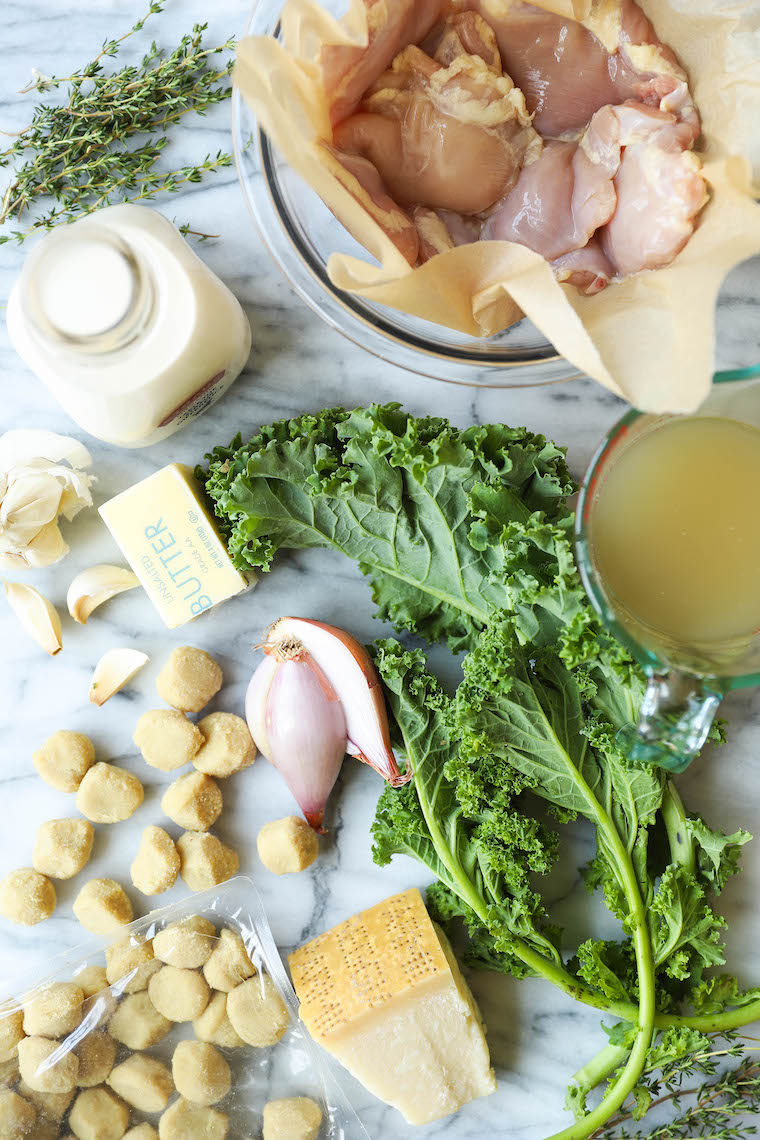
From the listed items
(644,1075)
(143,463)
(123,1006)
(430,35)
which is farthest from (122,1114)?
(430,35)

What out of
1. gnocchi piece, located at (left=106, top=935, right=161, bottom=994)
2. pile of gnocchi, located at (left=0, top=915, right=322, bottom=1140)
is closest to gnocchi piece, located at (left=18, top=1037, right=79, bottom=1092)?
pile of gnocchi, located at (left=0, top=915, right=322, bottom=1140)

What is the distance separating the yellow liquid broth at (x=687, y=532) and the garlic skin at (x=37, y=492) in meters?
0.79

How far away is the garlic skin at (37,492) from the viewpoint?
139 cm

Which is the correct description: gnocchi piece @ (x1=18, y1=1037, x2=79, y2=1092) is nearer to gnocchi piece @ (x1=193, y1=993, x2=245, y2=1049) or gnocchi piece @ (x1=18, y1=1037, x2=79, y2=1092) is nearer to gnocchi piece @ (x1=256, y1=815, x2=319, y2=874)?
gnocchi piece @ (x1=193, y1=993, x2=245, y2=1049)

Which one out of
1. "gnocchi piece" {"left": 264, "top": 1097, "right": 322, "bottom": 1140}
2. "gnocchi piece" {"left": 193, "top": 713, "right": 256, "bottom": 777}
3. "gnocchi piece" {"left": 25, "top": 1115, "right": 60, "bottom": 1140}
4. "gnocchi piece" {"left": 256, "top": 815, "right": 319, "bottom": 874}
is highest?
"gnocchi piece" {"left": 193, "top": 713, "right": 256, "bottom": 777}

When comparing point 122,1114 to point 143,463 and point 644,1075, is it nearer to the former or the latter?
point 644,1075

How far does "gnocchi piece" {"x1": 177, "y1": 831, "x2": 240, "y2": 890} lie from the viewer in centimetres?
146

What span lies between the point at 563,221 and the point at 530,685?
23.5 inches

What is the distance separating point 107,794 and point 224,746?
20 centimetres

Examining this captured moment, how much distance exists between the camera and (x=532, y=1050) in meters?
1.49

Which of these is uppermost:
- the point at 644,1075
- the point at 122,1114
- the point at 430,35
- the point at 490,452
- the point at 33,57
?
the point at 33,57

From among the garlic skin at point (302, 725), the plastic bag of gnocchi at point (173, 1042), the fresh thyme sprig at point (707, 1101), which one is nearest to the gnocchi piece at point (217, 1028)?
the plastic bag of gnocchi at point (173, 1042)

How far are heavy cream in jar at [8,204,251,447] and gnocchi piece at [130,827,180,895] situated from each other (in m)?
0.63

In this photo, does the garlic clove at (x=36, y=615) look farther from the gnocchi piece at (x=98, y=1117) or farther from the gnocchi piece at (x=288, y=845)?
the gnocchi piece at (x=98, y=1117)
